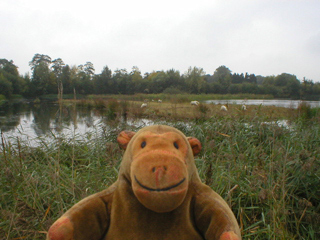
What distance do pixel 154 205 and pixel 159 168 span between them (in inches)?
4.6

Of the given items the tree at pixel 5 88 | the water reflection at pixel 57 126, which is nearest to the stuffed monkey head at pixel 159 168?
the water reflection at pixel 57 126

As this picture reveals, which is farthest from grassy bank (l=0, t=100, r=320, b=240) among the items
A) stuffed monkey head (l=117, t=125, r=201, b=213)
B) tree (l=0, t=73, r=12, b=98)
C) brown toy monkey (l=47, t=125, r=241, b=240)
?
tree (l=0, t=73, r=12, b=98)

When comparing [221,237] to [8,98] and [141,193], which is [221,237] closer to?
[141,193]

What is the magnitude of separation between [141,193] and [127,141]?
0.36 metres

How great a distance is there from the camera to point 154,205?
71 cm

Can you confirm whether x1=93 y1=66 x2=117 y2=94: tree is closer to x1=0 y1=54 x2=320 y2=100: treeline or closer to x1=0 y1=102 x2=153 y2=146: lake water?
x1=0 y1=54 x2=320 y2=100: treeline

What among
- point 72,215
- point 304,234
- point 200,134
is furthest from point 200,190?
point 200,134

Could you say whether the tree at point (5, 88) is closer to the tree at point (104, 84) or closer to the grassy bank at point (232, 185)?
the tree at point (104, 84)

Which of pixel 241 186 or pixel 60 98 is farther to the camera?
pixel 241 186

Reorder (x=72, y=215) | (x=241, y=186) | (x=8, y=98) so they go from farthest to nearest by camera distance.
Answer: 1. (x=8, y=98)
2. (x=241, y=186)
3. (x=72, y=215)

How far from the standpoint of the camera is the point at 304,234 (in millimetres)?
1904

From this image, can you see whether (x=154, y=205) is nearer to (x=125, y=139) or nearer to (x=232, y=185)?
(x=125, y=139)

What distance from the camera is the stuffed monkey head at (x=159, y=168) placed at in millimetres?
697

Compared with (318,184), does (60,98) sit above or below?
above
